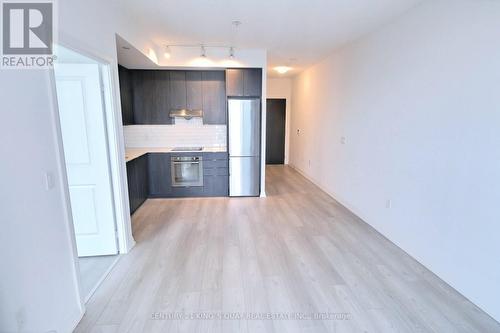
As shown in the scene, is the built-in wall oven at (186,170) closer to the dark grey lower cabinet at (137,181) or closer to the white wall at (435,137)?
the dark grey lower cabinet at (137,181)

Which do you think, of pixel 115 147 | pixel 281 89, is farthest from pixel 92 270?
pixel 281 89

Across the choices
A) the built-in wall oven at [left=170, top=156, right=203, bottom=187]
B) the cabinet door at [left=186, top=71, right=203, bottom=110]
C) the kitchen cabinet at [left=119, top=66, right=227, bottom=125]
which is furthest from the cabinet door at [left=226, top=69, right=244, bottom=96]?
the built-in wall oven at [left=170, top=156, right=203, bottom=187]

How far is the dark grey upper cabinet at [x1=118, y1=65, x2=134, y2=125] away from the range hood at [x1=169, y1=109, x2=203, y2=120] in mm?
740

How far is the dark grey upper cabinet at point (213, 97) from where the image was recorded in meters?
5.02

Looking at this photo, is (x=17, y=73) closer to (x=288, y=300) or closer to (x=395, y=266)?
(x=288, y=300)

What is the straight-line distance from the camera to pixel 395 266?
266 centimetres

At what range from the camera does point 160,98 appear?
197 inches

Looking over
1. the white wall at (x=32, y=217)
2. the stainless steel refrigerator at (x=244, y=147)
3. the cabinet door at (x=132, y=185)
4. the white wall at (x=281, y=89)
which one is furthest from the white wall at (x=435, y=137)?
the white wall at (x=281, y=89)

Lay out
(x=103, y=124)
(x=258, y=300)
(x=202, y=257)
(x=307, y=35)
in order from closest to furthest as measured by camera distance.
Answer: (x=258, y=300)
(x=103, y=124)
(x=202, y=257)
(x=307, y=35)

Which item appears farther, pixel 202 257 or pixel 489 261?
pixel 202 257

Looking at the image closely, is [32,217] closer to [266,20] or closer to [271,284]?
[271,284]

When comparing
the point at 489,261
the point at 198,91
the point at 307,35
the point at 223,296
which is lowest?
the point at 223,296

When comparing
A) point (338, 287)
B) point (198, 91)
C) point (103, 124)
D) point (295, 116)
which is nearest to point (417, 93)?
point (338, 287)

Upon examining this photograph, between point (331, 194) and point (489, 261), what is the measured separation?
120 inches
